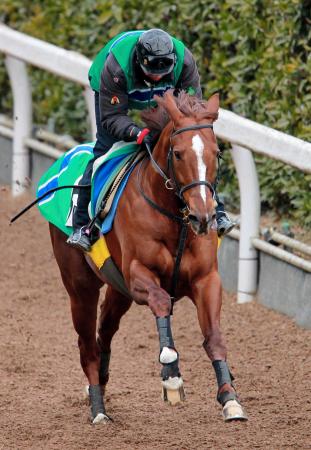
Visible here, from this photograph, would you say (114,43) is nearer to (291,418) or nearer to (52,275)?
(291,418)

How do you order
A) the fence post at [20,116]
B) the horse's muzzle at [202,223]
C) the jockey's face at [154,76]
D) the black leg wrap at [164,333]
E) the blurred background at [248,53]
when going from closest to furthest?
the horse's muzzle at [202,223]
the black leg wrap at [164,333]
the jockey's face at [154,76]
the blurred background at [248,53]
the fence post at [20,116]

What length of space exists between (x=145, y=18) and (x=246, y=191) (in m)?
2.61

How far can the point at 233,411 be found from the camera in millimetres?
6047

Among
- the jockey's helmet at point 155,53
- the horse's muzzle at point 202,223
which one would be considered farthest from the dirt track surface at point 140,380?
the jockey's helmet at point 155,53

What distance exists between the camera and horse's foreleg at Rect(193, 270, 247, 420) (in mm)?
6090

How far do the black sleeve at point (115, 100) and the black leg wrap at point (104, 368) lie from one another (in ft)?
4.88

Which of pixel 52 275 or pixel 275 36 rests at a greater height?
pixel 275 36

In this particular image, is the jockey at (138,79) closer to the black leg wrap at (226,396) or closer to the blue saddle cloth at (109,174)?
the blue saddle cloth at (109,174)

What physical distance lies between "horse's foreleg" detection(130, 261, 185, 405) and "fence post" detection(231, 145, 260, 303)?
2284mm

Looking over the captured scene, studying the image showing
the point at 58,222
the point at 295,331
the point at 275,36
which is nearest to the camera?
the point at 58,222

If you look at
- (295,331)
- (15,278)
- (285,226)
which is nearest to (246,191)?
(285,226)

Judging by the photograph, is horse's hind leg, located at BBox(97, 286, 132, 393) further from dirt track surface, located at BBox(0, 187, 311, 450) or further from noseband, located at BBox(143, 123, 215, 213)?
noseband, located at BBox(143, 123, 215, 213)

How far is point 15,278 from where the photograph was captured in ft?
33.0

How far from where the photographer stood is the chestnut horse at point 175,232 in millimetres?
6035
